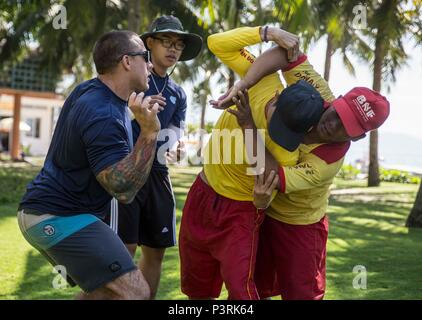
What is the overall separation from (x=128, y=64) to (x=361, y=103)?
1208mm

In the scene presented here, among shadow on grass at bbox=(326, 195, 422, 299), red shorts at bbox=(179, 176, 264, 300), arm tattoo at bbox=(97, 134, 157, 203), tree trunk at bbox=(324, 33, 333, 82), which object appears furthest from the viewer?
tree trunk at bbox=(324, 33, 333, 82)

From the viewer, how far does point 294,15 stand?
40.7ft

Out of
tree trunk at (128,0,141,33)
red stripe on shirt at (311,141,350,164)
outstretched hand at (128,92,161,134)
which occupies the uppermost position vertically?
tree trunk at (128,0,141,33)

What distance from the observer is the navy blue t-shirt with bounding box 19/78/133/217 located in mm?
3307

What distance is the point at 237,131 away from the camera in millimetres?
3988

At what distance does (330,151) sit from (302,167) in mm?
184

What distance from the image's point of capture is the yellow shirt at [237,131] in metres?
3.89

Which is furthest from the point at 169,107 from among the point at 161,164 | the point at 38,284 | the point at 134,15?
the point at 134,15

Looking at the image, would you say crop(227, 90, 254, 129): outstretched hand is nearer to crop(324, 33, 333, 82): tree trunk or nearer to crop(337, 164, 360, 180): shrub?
crop(324, 33, 333, 82): tree trunk

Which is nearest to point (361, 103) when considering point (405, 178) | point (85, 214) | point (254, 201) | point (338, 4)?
point (254, 201)

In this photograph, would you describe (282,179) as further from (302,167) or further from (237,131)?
(237,131)

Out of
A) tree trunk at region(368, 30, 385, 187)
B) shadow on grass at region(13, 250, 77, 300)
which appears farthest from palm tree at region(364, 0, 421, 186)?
shadow on grass at region(13, 250, 77, 300)

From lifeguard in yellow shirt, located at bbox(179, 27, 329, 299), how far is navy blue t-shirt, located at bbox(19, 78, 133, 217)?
2.41 ft
